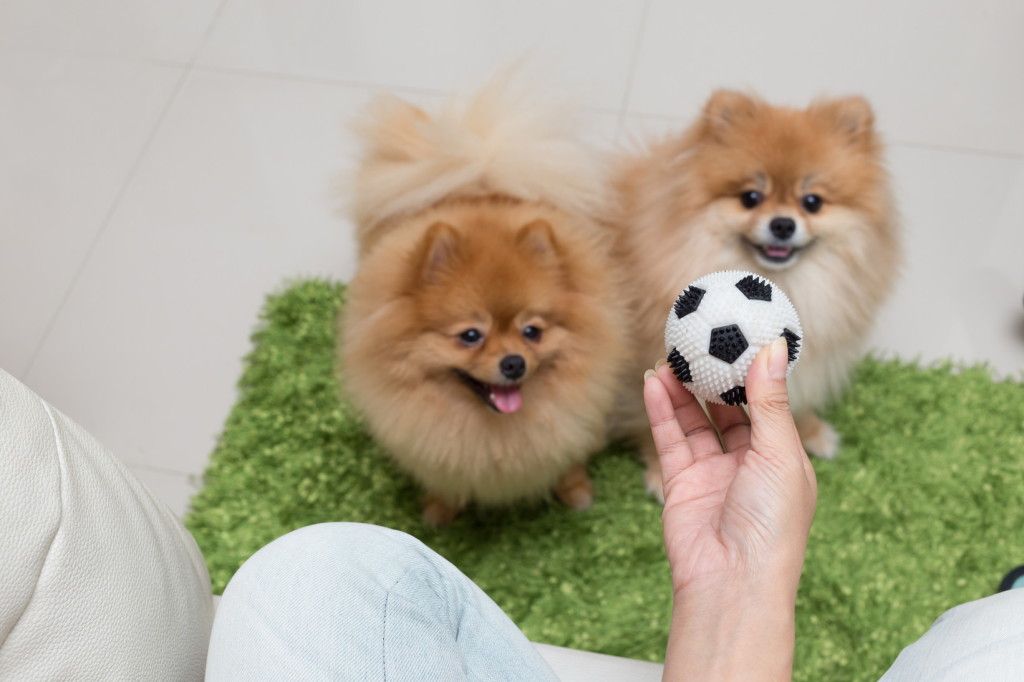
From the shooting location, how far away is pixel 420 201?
1601 mm

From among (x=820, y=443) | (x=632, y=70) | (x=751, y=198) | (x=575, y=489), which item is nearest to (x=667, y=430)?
(x=751, y=198)

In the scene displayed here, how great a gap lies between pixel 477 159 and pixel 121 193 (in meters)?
1.20

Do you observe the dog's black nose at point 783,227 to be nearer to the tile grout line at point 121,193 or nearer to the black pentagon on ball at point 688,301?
the black pentagon on ball at point 688,301

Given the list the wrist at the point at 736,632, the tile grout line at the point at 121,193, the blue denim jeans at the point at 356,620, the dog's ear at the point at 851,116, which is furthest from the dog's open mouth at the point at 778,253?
the tile grout line at the point at 121,193

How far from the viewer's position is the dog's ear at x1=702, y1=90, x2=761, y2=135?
1455mm

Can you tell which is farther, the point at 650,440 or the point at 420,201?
the point at 650,440

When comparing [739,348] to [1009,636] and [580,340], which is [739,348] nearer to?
[1009,636]

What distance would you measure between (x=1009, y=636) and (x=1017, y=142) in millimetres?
1780

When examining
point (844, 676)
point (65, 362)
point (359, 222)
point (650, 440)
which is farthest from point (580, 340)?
point (65, 362)

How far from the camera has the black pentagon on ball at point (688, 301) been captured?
1037mm

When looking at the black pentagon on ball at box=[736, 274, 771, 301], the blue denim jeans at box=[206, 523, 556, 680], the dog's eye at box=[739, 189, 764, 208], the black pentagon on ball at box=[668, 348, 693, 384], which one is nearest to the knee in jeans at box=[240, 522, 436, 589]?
the blue denim jeans at box=[206, 523, 556, 680]

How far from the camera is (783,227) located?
142 centimetres

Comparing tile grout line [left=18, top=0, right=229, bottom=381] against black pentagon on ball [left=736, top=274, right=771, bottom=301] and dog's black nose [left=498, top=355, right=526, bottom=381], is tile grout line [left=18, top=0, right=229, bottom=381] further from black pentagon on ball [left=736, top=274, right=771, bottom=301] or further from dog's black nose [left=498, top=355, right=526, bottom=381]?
black pentagon on ball [left=736, top=274, right=771, bottom=301]

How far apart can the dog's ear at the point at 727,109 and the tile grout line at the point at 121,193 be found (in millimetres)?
1558
